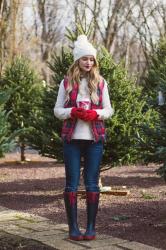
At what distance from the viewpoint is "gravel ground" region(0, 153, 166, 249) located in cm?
643

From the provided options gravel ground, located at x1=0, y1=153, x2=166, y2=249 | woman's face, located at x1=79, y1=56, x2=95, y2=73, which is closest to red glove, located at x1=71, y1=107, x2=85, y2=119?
woman's face, located at x1=79, y1=56, x2=95, y2=73

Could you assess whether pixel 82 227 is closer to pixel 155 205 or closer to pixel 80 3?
pixel 155 205

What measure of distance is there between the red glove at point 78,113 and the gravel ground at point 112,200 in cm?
146

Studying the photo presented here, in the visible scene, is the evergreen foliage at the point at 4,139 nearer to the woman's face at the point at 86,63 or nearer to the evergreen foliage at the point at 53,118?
the woman's face at the point at 86,63

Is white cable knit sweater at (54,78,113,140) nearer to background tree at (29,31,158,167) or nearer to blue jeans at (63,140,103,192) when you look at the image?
blue jeans at (63,140,103,192)

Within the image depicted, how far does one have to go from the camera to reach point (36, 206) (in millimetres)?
8273

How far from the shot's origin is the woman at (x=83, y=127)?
222 inches

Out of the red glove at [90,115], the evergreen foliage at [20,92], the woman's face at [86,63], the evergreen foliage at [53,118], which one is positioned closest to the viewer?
the red glove at [90,115]

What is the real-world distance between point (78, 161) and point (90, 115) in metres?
0.51

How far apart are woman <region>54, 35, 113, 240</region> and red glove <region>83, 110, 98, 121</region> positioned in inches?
1.6

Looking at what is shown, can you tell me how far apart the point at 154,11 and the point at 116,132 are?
24.5 metres

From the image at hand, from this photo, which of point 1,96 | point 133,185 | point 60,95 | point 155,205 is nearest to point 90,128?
point 60,95

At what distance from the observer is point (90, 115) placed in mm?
5523

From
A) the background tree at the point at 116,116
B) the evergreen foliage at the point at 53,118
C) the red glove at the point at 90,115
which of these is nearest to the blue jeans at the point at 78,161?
the red glove at the point at 90,115
